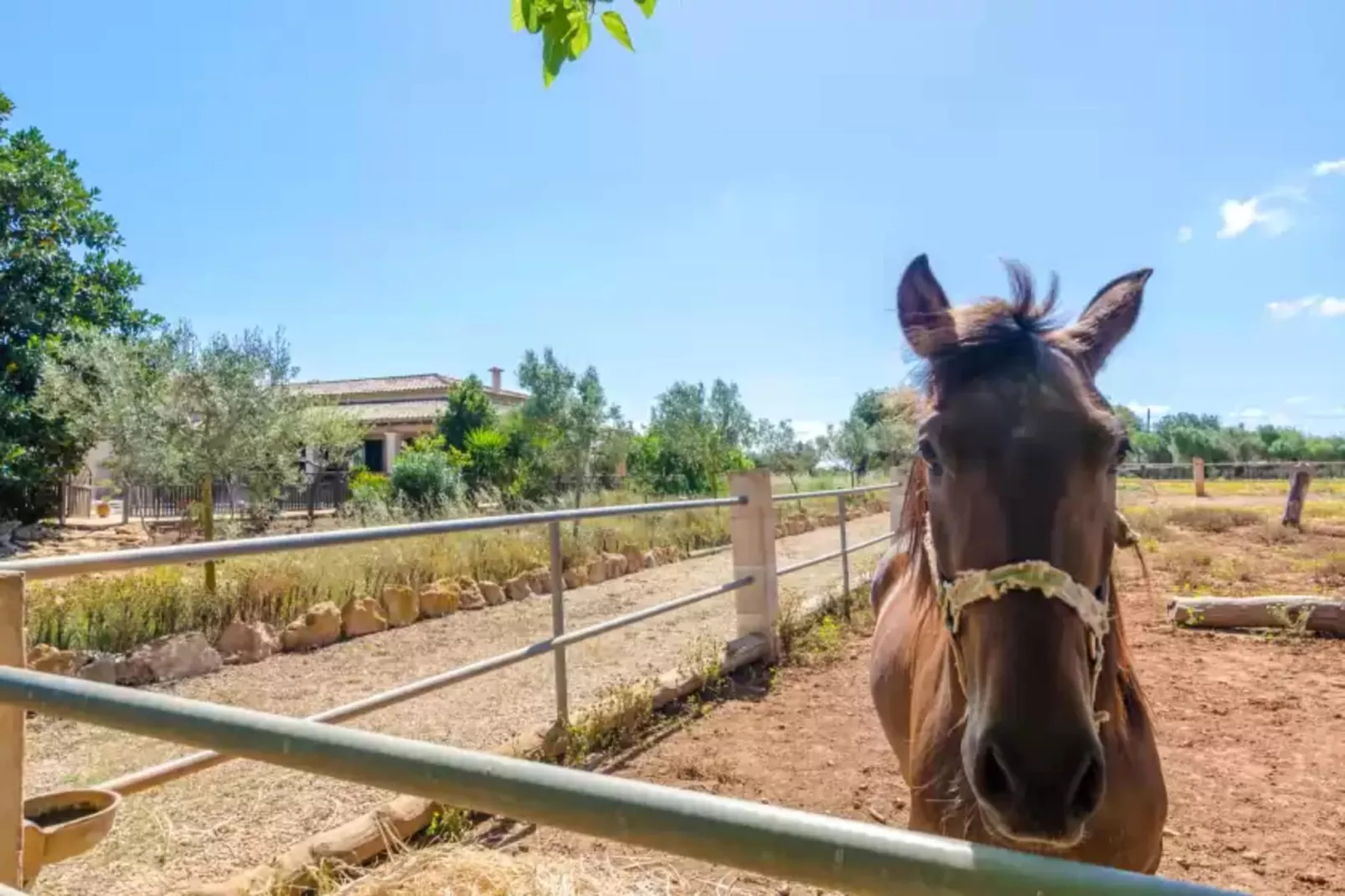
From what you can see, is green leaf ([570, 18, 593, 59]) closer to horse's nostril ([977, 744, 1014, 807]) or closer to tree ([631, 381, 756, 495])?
horse's nostril ([977, 744, 1014, 807])

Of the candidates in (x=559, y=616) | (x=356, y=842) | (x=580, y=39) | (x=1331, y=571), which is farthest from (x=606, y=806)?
(x=1331, y=571)

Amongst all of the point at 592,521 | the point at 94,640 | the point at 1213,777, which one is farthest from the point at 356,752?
the point at 592,521

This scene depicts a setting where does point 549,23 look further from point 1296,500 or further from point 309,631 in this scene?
point 1296,500

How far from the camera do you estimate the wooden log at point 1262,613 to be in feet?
20.7

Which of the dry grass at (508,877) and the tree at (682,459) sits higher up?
the tree at (682,459)

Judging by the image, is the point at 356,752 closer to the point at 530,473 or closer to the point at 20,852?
the point at 20,852

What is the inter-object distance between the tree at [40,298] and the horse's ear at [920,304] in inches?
643

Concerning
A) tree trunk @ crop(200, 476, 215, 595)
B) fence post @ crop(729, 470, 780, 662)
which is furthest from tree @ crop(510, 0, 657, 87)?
tree trunk @ crop(200, 476, 215, 595)

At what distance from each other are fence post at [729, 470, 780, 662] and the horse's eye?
4.38m

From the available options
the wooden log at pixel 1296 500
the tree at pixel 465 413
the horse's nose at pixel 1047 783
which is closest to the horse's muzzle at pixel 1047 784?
the horse's nose at pixel 1047 783

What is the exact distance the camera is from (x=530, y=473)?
16.9 metres

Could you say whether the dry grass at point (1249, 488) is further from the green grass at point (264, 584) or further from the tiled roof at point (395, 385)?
the tiled roof at point (395, 385)

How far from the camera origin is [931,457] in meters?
1.52

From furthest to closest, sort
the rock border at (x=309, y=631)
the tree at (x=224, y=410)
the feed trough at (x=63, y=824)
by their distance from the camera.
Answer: the tree at (x=224, y=410), the rock border at (x=309, y=631), the feed trough at (x=63, y=824)
